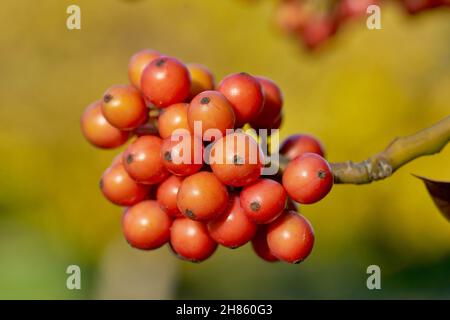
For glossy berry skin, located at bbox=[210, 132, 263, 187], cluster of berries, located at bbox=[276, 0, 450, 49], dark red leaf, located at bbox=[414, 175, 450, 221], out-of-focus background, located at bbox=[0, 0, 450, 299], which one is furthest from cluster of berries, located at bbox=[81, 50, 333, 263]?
out-of-focus background, located at bbox=[0, 0, 450, 299]

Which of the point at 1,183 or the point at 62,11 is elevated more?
the point at 62,11

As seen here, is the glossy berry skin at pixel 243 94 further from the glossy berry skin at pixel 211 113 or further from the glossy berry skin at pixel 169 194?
the glossy berry skin at pixel 169 194

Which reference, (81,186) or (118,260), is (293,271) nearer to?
(118,260)

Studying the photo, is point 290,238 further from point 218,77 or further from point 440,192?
point 218,77

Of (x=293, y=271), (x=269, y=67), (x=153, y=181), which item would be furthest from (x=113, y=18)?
(x=153, y=181)

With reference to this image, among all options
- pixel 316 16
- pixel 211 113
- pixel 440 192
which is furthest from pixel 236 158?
pixel 316 16

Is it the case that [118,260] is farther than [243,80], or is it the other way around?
[118,260]
